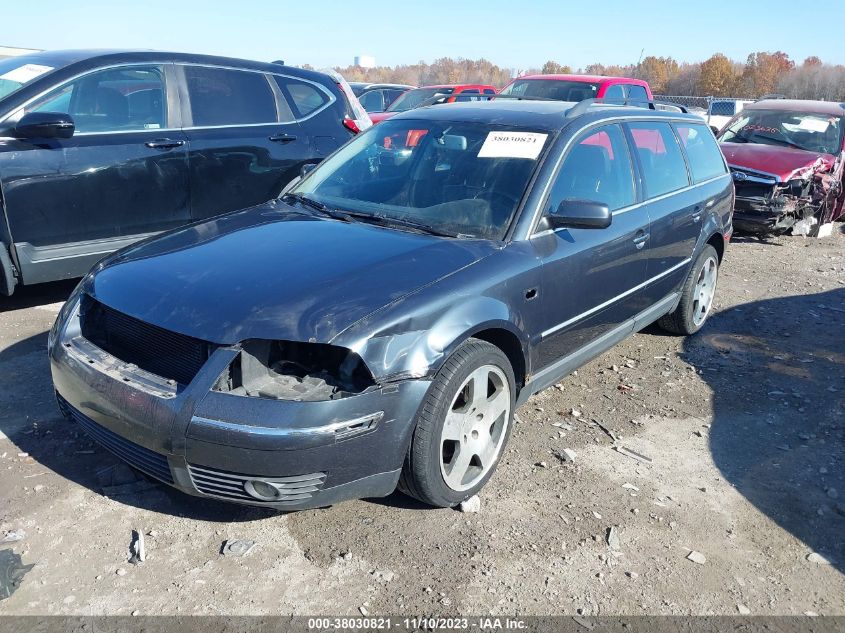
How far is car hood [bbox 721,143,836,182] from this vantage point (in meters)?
8.73

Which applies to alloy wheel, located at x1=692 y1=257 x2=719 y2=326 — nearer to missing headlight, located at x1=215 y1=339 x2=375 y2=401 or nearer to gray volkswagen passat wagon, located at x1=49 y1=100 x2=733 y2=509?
gray volkswagen passat wagon, located at x1=49 y1=100 x2=733 y2=509

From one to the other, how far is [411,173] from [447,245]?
742 millimetres

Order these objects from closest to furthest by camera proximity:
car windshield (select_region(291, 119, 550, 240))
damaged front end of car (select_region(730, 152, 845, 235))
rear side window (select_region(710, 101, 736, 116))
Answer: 1. car windshield (select_region(291, 119, 550, 240))
2. damaged front end of car (select_region(730, 152, 845, 235))
3. rear side window (select_region(710, 101, 736, 116))

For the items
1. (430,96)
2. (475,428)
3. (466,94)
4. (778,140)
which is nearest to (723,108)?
(466,94)

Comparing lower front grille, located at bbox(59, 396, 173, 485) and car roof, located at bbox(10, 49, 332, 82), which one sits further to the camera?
car roof, located at bbox(10, 49, 332, 82)

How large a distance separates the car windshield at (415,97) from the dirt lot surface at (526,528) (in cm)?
1096

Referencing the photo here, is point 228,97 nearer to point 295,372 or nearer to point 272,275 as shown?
point 272,275

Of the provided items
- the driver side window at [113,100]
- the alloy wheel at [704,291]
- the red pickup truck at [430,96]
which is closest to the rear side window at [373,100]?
the red pickup truck at [430,96]

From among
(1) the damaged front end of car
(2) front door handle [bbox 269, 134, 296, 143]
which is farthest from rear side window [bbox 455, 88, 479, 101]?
(2) front door handle [bbox 269, 134, 296, 143]

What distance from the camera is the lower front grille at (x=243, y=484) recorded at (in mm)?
2543

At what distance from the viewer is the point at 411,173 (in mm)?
3785

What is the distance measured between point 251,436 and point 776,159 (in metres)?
8.65

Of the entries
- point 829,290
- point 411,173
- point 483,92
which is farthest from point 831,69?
point 411,173

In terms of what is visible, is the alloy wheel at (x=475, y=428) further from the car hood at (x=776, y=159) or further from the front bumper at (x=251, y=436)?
the car hood at (x=776, y=159)
